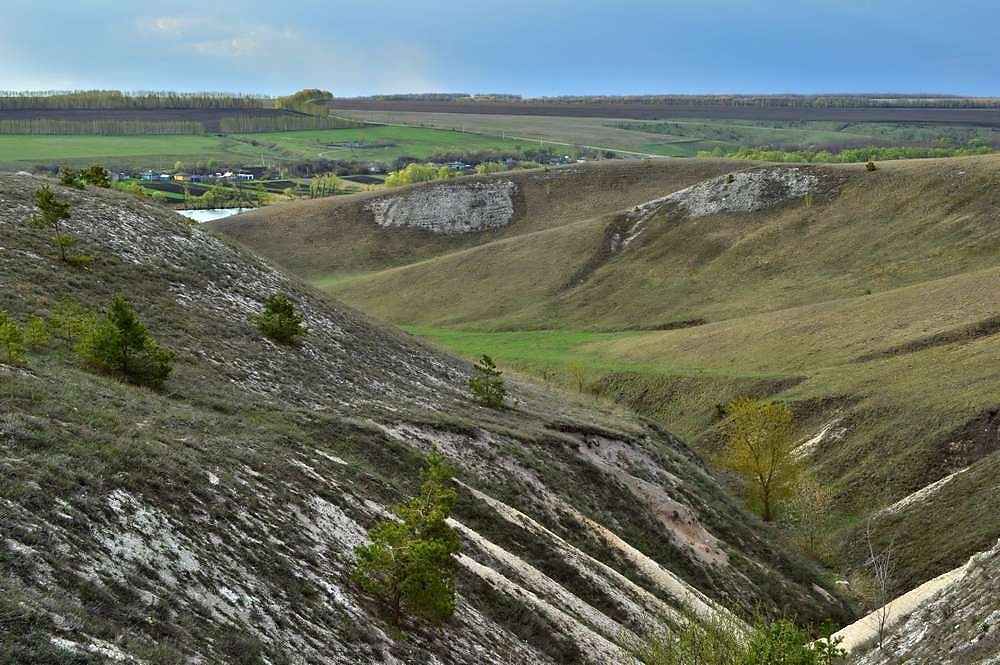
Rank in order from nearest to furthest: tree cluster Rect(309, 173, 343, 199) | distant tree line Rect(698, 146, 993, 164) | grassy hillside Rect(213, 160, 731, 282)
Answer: grassy hillside Rect(213, 160, 731, 282), distant tree line Rect(698, 146, 993, 164), tree cluster Rect(309, 173, 343, 199)

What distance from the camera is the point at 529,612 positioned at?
21688 millimetres

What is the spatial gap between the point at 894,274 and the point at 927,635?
68.2 metres

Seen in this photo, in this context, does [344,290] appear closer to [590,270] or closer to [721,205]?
[590,270]

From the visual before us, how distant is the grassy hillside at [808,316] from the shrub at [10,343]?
122 ft

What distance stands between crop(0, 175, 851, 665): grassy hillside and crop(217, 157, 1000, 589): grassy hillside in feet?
30.7

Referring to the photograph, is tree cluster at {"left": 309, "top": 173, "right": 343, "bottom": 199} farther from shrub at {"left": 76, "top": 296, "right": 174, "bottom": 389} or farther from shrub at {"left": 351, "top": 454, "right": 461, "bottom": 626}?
shrub at {"left": 351, "top": 454, "right": 461, "bottom": 626}

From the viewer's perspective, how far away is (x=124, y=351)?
26.0 meters

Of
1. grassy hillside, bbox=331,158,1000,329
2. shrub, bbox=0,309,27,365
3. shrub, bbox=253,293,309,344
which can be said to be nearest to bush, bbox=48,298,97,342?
shrub, bbox=0,309,27,365

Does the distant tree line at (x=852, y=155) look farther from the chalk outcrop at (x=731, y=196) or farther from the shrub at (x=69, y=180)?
the shrub at (x=69, y=180)

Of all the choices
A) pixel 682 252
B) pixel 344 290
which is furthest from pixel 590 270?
pixel 344 290

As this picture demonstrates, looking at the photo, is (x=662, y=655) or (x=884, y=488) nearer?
(x=662, y=655)

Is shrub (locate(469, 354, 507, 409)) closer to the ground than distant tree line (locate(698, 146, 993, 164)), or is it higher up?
closer to the ground

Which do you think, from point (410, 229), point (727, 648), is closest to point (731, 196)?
point (410, 229)

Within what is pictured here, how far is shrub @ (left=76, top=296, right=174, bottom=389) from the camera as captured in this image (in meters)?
25.8
